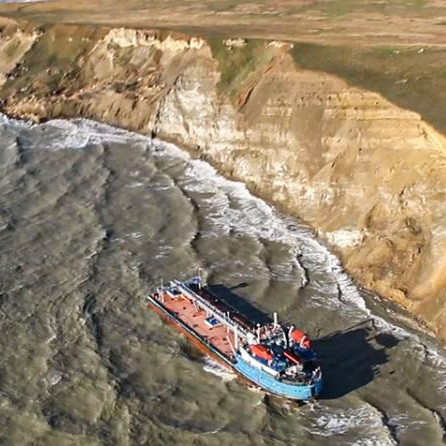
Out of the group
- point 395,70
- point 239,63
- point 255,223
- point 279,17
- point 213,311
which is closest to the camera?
point 213,311

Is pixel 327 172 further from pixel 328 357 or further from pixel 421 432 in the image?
pixel 421 432

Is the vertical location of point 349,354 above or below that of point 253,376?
below

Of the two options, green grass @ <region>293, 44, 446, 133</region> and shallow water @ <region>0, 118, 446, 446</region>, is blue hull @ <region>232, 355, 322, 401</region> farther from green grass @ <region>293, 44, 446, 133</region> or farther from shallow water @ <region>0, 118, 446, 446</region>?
green grass @ <region>293, 44, 446, 133</region>

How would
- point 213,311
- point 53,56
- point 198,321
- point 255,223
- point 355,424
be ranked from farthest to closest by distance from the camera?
point 53,56
point 255,223
point 198,321
point 213,311
point 355,424

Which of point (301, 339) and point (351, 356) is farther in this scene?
point (351, 356)

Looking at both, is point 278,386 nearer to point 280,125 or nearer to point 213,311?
point 213,311

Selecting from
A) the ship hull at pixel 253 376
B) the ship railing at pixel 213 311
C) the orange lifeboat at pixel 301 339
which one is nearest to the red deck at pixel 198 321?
the ship hull at pixel 253 376

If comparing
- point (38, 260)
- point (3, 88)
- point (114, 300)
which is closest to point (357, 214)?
point (114, 300)

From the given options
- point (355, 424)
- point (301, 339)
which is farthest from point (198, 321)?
point (355, 424)
